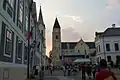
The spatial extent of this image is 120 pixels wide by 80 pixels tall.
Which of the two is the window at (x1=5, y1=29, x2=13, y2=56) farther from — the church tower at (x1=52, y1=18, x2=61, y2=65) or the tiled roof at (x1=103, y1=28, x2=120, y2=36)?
the church tower at (x1=52, y1=18, x2=61, y2=65)

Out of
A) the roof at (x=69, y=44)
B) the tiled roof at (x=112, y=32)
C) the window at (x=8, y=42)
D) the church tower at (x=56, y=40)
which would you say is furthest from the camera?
the roof at (x=69, y=44)

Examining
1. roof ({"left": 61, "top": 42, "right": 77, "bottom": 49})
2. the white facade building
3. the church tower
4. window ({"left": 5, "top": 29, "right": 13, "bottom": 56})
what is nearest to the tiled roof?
the white facade building

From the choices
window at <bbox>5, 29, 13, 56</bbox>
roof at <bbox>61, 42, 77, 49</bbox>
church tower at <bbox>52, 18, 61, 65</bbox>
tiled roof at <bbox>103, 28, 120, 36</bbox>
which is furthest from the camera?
roof at <bbox>61, 42, 77, 49</bbox>

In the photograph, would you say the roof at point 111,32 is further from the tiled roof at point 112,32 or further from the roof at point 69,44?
the roof at point 69,44

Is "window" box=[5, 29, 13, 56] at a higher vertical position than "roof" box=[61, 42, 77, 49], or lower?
lower

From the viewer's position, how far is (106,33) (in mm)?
57625

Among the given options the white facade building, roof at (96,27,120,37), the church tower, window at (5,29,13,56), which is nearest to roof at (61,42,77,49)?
the church tower

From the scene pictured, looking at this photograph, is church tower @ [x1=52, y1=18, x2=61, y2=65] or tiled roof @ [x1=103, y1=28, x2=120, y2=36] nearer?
tiled roof @ [x1=103, y1=28, x2=120, y2=36]

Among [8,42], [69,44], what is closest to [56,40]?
[69,44]

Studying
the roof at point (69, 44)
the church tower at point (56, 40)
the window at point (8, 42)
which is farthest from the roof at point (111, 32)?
the roof at point (69, 44)

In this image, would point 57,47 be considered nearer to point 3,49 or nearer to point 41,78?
point 41,78

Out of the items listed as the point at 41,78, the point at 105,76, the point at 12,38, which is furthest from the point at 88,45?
the point at 105,76

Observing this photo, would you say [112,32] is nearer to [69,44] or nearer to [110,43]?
[110,43]

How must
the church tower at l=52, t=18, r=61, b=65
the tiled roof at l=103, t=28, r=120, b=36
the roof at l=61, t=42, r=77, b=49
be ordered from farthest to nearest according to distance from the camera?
1. the roof at l=61, t=42, r=77, b=49
2. the church tower at l=52, t=18, r=61, b=65
3. the tiled roof at l=103, t=28, r=120, b=36
